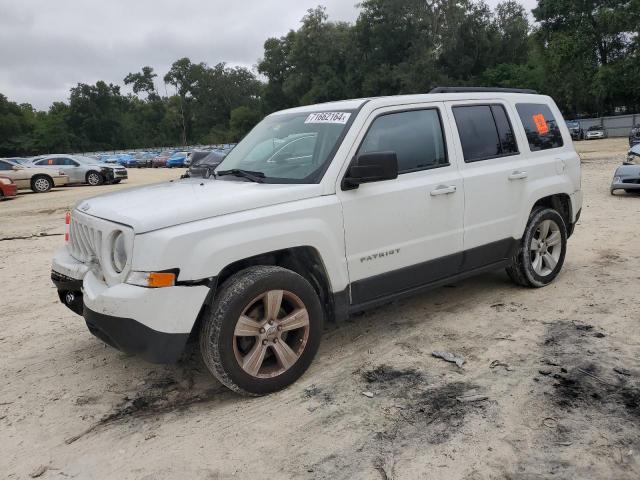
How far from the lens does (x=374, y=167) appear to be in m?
3.56

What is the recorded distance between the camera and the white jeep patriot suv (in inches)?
124

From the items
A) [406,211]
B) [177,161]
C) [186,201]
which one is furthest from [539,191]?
[177,161]

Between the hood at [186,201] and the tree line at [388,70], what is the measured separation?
158 ft

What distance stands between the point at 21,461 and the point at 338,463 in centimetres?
174

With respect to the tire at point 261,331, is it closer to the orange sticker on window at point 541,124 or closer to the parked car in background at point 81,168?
the orange sticker on window at point 541,124

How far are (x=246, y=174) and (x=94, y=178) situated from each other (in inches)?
862

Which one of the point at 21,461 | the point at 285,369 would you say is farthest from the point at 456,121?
the point at 21,461

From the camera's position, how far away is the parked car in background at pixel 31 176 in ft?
67.5

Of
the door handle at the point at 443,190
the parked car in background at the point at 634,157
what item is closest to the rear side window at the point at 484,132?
the door handle at the point at 443,190

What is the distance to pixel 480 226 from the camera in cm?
458

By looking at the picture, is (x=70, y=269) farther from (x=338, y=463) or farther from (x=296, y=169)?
(x=338, y=463)

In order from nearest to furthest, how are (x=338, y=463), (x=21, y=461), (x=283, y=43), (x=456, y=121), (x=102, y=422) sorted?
(x=338, y=463) → (x=21, y=461) → (x=102, y=422) → (x=456, y=121) → (x=283, y=43)

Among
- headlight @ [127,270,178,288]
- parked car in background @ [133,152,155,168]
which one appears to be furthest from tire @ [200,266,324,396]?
parked car in background @ [133,152,155,168]

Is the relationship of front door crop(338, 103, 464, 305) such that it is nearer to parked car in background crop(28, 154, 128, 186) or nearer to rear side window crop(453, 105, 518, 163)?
rear side window crop(453, 105, 518, 163)
